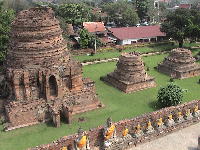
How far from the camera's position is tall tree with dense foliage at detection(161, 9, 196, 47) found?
41.9 meters

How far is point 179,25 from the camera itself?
4341cm

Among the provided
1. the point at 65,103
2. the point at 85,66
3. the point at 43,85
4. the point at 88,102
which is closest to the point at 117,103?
the point at 88,102

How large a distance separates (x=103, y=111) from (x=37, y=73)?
5996mm

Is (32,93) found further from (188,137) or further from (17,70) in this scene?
(188,137)

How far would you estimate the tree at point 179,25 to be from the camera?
42.0 m

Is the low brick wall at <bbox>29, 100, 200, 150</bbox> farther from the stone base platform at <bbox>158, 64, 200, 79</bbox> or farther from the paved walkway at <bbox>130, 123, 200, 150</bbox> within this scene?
the stone base platform at <bbox>158, 64, 200, 79</bbox>

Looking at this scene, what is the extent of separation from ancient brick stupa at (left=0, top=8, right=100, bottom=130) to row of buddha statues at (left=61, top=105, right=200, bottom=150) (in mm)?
5397

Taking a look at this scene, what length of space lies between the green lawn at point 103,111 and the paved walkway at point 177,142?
4.52m

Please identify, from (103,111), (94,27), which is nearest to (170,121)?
(103,111)

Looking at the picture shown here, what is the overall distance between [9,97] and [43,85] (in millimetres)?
2921

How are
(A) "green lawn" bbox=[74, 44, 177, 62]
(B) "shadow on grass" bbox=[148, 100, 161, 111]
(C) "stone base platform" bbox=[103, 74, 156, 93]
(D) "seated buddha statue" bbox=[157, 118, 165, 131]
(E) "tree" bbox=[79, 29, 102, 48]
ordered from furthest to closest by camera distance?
(E) "tree" bbox=[79, 29, 102, 48], (A) "green lawn" bbox=[74, 44, 177, 62], (C) "stone base platform" bbox=[103, 74, 156, 93], (B) "shadow on grass" bbox=[148, 100, 161, 111], (D) "seated buddha statue" bbox=[157, 118, 165, 131]

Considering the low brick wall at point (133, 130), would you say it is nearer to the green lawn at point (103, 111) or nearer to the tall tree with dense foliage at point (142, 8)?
the green lawn at point (103, 111)

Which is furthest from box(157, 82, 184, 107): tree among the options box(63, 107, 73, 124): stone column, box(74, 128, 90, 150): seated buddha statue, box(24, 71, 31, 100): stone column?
box(24, 71, 31, 100): stone column

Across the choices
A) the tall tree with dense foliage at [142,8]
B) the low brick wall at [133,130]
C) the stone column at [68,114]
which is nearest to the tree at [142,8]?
the tall tree with dense foliage at [142,8]
